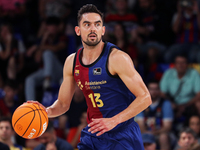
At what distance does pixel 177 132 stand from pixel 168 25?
3.23 m

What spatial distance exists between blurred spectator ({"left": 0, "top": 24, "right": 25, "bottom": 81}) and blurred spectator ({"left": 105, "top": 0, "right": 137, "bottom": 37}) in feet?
8.40

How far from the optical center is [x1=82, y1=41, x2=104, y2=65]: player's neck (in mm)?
4176

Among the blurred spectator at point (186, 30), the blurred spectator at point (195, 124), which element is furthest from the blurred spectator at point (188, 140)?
the blurred spectator at point (186, 30)

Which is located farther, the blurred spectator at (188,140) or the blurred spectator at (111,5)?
the blurred spectator at (111,5)

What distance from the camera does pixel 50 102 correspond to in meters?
8.31

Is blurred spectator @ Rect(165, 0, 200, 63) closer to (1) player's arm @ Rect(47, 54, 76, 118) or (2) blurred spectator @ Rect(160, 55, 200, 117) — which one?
(2) blurred spectator @ Rect(160, 55, 200, 117)

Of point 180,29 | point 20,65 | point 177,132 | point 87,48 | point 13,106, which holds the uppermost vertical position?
point 87,48

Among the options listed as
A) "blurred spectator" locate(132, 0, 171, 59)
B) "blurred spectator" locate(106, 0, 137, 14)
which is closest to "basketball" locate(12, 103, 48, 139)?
"blurred spectator" locate(132, 0, 171, 59)

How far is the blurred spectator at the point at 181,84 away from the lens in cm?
789

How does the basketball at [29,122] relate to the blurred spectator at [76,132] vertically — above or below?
above

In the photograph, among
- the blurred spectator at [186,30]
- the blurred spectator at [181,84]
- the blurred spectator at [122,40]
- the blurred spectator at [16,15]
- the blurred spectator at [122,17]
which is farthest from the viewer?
the blurred spectator at [16,15]

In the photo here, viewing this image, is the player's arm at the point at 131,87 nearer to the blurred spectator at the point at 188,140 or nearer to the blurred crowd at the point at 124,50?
the blurred spectator at the point at 188,140

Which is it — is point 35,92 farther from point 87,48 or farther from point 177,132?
point 87,48

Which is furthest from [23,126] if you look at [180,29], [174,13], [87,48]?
[174,13]
